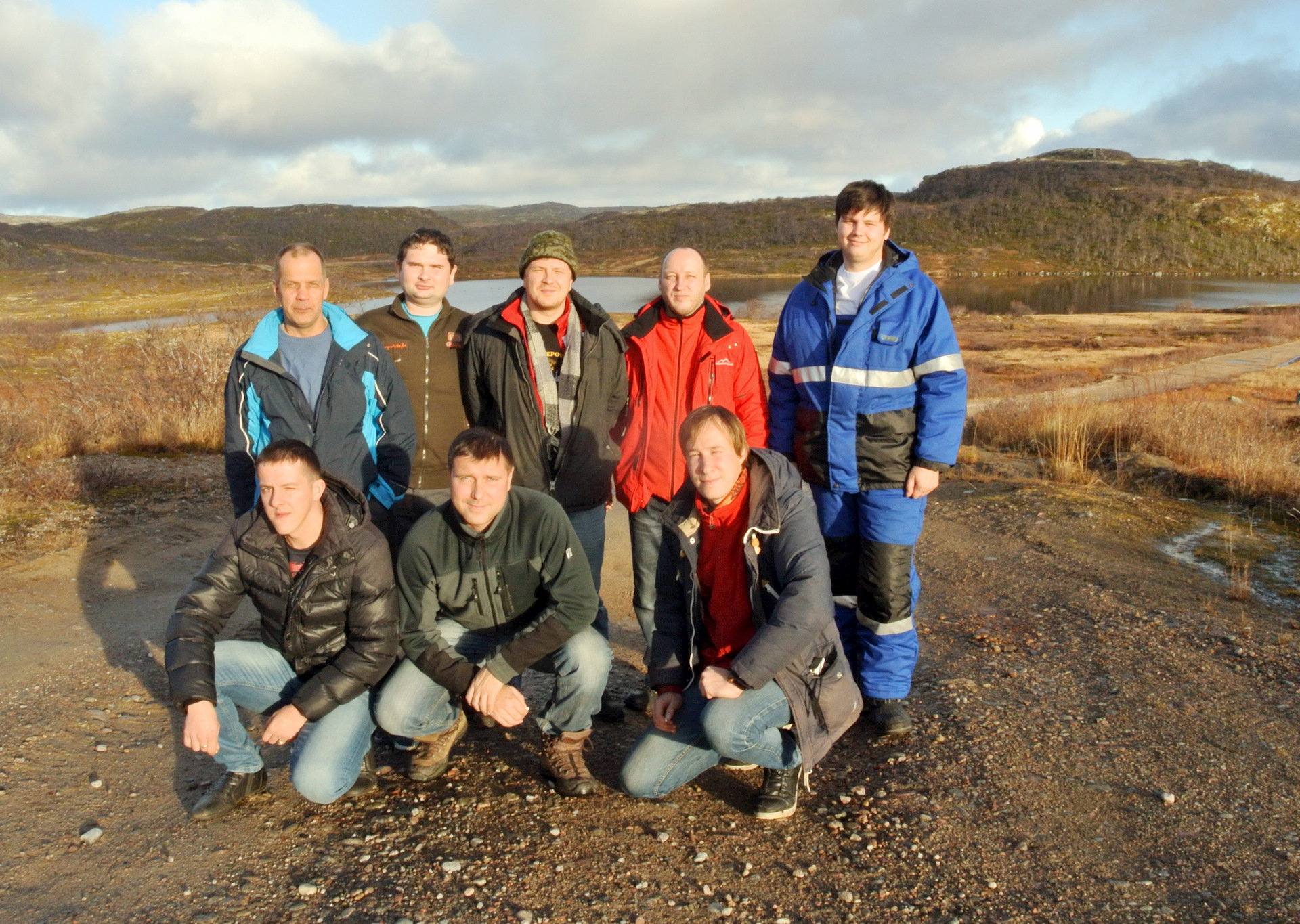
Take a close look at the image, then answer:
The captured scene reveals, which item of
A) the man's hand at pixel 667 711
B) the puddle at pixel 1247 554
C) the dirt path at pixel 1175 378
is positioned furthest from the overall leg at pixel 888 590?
the dirt path at pixel 1175 378

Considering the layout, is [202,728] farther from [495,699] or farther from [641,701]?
[641,701]

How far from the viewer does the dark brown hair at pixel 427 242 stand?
3664mm

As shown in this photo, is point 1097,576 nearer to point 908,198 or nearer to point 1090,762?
point 1090,762

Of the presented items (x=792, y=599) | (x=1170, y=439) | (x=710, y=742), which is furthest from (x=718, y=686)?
(x=1170, y=439)

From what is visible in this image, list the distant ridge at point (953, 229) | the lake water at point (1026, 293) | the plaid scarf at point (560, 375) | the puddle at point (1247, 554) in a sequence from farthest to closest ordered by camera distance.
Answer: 1. the distant ridge at point (953, 229)
2. the lake water at point (1026, 293)
3. the puddle at point (1247, 554)
4. the plaid scarf at point (560, 375)

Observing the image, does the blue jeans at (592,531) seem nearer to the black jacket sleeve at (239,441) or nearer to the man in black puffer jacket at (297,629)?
the man in black puffer jacket at (297,629)

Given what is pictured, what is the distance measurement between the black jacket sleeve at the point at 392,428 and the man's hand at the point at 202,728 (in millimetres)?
1100

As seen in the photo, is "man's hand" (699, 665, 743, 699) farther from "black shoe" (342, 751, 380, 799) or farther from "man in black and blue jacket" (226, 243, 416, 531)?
"man in black and blue jacket" (226, 243, 416, 531)

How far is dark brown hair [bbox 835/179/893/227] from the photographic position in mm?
3336

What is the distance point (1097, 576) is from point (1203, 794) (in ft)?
8.21

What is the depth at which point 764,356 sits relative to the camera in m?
22.3

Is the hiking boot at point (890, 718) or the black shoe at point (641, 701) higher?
the hiking boot at point (890, 718)

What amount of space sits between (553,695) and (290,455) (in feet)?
4.03

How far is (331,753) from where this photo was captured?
290cm
